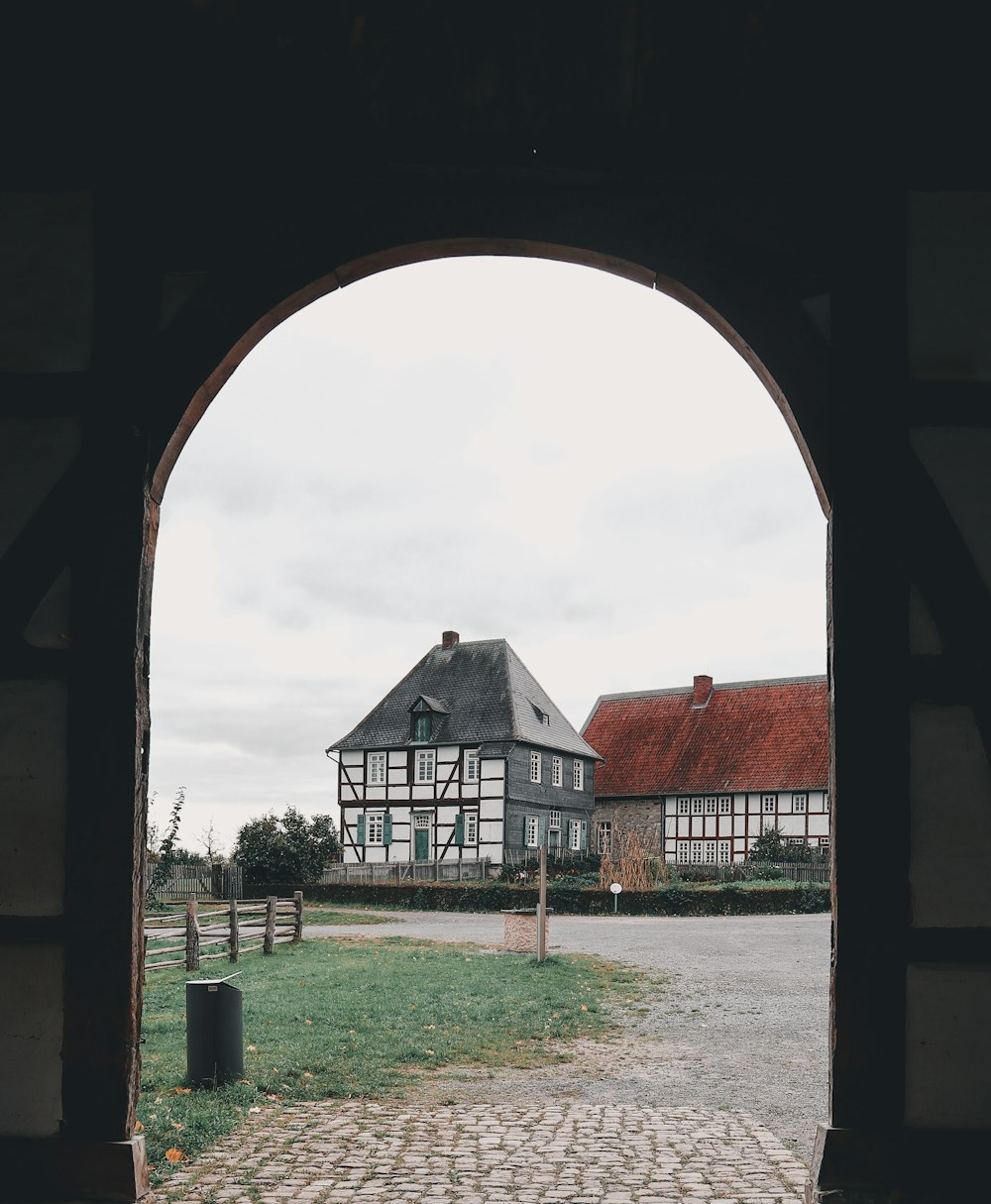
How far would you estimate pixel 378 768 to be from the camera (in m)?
38.3

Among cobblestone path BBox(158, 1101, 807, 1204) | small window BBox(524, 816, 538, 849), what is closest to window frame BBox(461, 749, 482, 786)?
small window BBox(524, 816, 538, 849)

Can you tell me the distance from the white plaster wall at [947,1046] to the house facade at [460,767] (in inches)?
1265

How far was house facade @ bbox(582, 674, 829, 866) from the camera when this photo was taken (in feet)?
121

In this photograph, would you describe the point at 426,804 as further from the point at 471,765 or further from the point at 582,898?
the point at 582,898

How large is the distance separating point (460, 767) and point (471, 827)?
1924 mm

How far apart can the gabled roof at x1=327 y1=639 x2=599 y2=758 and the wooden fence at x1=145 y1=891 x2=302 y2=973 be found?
17.4 meters

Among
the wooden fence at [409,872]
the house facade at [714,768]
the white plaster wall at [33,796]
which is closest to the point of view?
the white plaster wall at [33,796]

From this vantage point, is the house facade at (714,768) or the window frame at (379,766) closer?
the house facade at (714,768)

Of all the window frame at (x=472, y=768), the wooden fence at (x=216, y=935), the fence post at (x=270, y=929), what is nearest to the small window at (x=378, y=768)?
the window frame at (x=472, y=768)

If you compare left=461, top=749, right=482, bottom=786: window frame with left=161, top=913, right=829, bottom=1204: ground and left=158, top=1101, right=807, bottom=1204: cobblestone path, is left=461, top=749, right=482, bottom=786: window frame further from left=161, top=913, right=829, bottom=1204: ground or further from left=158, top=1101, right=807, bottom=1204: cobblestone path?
left=158, top=1101, right=807, bottom=1204: cobblestone path

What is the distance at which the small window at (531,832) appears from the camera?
36.5 m

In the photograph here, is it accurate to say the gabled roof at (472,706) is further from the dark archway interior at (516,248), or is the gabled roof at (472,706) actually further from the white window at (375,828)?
the dark archway interior at (516,248)

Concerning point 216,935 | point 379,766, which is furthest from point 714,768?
point 216,935

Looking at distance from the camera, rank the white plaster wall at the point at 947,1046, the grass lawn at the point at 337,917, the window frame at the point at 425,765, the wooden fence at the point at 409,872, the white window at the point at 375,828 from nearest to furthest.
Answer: the white plaster wall at the point at 947,1046 < the grass lawn at the point at 337,917 < the wooden fence at the point at 409,872 < the window frame at the point at 425,765 < the white window at the point at 375,828
